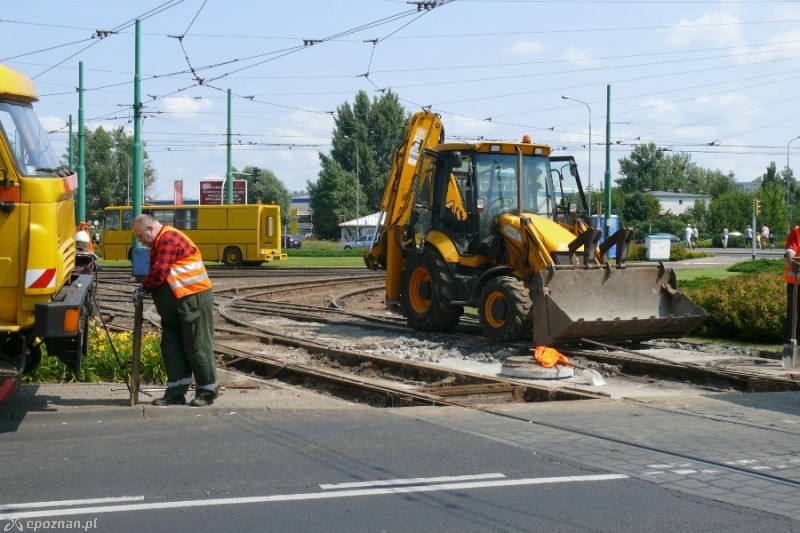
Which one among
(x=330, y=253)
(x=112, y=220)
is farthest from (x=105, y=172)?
(x=112, y=220)

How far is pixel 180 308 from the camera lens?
9.06 metres

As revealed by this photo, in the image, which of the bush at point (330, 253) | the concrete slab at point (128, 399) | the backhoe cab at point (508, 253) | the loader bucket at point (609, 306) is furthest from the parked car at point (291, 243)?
the concrete slab at point (128, 399)

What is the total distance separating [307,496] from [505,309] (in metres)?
8.81

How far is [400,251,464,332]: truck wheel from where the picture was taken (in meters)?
16.1

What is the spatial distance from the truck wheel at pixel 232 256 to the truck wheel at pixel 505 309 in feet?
100

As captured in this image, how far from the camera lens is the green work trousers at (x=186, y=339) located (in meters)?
9.09

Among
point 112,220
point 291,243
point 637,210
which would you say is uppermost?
point 637,210

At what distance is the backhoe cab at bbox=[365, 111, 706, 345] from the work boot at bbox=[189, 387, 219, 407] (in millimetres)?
5551

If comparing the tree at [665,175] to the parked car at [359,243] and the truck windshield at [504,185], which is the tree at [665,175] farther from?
the truck windshield at [504,185]

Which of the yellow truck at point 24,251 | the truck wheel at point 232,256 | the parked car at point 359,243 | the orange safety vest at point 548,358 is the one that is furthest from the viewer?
the parked car at point 359,243

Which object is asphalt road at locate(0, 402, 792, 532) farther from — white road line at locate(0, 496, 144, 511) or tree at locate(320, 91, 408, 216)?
tree at locate(320, 91, 408, 216)

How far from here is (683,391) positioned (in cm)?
1095

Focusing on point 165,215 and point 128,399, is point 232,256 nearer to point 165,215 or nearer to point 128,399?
point 165,215

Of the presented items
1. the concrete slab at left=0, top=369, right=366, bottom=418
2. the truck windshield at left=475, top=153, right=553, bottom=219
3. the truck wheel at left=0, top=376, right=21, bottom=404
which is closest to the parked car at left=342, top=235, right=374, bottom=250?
the truck windshield at left=475, top=153, right=553, bottom=219
